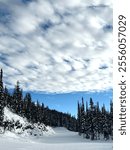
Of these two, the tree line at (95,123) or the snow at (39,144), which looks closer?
the snow at (39,144)

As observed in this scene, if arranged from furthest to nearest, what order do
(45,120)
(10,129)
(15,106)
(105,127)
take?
(45,120)
(15,106)
(105,127)
(10,129)

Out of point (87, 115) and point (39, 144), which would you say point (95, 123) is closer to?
point (87, 115)

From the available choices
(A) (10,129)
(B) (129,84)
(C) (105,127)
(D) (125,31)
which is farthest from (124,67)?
(C) (105,127)

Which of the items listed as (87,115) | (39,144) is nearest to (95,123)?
(87,115)

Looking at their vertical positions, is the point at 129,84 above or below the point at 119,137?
above

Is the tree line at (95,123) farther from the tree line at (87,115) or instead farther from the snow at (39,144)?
the snow at (39,144)

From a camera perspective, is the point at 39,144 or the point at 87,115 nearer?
the point at 39,144

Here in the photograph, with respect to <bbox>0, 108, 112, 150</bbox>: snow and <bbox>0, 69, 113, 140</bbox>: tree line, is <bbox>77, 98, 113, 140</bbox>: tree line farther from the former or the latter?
<bbox>0, 108, 112, 150</bbox>: snow

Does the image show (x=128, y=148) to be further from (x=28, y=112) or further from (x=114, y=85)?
(x=28, y=112)

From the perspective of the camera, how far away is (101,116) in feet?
300

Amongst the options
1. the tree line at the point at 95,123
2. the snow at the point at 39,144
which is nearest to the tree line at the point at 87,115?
the tree line at the point at 95,123

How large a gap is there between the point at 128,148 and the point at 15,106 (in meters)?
87.7

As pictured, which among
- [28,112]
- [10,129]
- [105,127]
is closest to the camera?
[10,129]

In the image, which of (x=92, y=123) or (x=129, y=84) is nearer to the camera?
(x=129, y=84)
